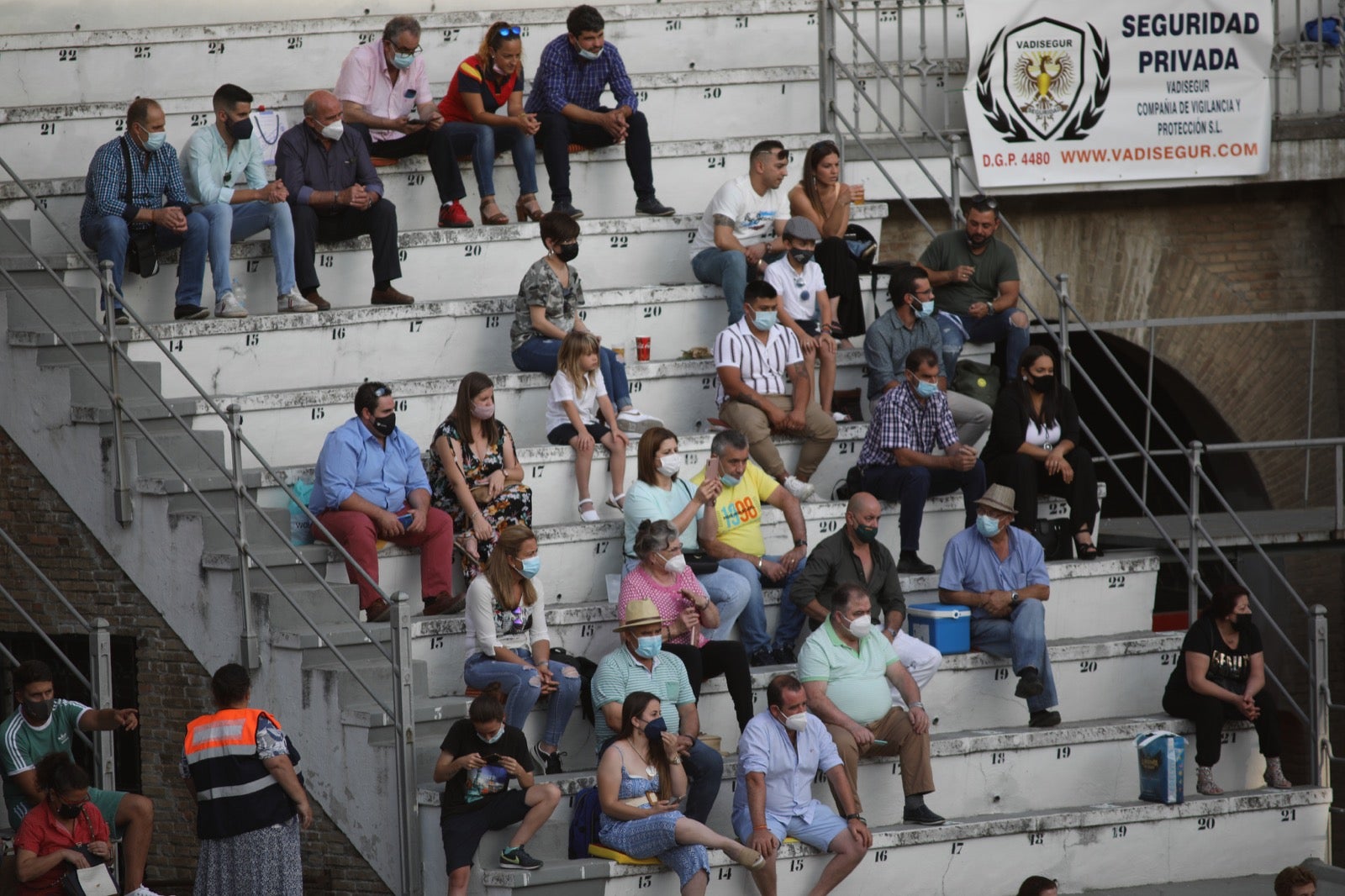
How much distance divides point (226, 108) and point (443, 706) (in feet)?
15.3

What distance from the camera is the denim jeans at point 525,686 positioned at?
33.5 ft

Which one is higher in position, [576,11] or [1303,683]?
[576,11]

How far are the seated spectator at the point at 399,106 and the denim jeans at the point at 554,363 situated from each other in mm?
1695

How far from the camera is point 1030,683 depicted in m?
11.4

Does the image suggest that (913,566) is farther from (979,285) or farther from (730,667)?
(979,285)

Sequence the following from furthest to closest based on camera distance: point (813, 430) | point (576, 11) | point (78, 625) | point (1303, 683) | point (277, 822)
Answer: point (1303, 683)
point (576, 11)
point (813, 430)
point (78, 625)
point (277, 822)

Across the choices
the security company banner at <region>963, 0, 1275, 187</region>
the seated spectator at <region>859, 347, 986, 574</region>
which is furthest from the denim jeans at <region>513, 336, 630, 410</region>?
the security company banner at <region>963, 0, 1275, 187</region>

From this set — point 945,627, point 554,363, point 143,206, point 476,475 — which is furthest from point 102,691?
point 945,627

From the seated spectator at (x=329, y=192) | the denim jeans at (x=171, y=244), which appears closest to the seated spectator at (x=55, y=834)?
the denim jeans at (x=171, y=244)

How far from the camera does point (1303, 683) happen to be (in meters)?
16.1

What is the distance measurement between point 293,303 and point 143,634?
2.61 meters

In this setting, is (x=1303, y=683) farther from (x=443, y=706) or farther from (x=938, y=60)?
(x=443, y=706)

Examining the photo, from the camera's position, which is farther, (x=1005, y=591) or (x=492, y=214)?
(x=492, y=214)

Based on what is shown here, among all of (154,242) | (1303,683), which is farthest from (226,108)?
(1303,683)
